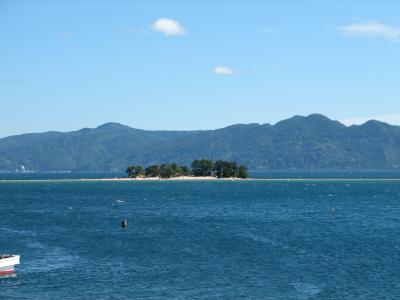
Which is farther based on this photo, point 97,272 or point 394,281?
point 97,272

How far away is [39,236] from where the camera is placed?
409 feet

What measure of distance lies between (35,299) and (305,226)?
81445 mm

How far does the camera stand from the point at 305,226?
141 meters

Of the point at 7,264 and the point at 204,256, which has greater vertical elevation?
the point at 7,264

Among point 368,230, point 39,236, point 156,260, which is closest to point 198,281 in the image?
point 156,260

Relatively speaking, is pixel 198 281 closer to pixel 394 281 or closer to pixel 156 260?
pixel 156 260

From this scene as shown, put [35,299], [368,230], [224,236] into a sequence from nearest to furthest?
[35,299] → [224,236] → [368,230]

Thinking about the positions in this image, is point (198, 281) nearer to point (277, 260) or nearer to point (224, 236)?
point (277, 260)

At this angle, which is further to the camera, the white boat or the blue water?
the white boat

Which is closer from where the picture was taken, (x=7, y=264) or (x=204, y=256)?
(x=7, y=264)

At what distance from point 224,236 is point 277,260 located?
28.8 meters

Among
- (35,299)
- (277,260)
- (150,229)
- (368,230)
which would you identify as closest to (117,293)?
(35,299)

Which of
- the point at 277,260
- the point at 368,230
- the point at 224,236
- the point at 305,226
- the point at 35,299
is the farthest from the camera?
the point at 305,226

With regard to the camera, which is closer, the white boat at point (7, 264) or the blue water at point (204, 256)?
the blue water at point (204, 256)
